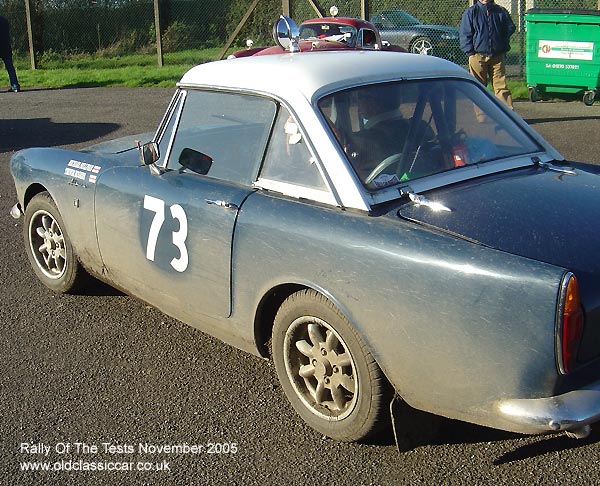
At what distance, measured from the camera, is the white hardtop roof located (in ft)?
12.3

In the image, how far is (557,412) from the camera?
2707 mm

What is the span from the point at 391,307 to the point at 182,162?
1.67 m

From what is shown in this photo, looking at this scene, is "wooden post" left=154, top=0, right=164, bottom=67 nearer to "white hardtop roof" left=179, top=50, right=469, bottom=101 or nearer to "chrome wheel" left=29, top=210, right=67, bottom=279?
"chrome wheel" left=29, top=210, right=67, bottom=279

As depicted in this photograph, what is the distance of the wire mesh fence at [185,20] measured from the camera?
16.6 metres

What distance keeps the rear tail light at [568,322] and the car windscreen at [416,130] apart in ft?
3.32

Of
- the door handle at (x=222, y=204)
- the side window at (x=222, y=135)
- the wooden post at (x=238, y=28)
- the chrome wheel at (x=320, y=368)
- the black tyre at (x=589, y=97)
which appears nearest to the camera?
the chrome wheel at (x=320, y=368)

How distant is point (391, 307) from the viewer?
2.98 metres

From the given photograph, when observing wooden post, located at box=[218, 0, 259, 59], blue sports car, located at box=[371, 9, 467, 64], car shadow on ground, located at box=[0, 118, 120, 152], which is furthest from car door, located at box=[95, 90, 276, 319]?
wooden post, located at box=[218, 0, 259, 59]

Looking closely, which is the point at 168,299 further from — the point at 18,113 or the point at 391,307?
the point at 18,113

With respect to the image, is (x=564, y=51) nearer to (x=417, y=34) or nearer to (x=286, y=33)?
(x=417, y=34)

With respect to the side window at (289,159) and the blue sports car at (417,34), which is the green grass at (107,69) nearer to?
the blue sports car at (417,34)

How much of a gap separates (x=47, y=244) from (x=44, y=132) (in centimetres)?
758

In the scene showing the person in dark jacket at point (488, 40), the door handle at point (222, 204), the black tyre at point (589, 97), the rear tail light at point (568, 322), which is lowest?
the black tyre at point (589, 97)

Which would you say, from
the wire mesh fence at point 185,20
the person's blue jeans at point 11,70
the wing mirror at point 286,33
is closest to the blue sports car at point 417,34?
the wire mesh fence at point 185,20
